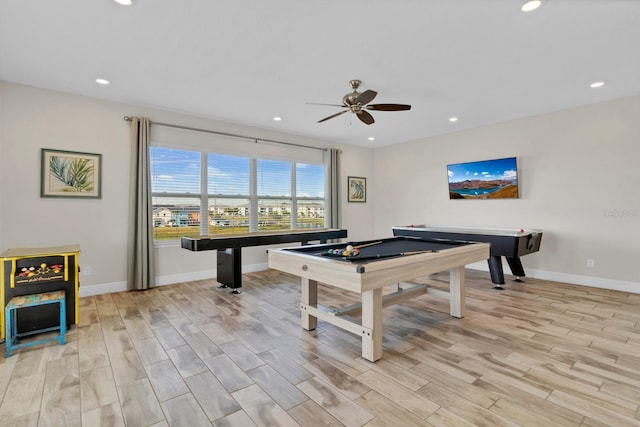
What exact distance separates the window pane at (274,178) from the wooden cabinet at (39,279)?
3141 millimetres

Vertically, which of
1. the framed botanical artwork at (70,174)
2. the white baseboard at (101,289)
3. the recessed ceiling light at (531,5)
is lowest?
the white baseboard at (101,289)

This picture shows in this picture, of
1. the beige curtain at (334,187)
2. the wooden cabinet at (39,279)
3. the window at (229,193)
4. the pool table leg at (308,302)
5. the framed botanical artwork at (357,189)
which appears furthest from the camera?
the framed botanical artwork at (357,189)

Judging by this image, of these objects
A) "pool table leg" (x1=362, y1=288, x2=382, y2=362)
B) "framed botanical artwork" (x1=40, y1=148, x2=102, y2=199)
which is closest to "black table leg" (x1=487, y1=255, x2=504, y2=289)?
"pool table leg" (x1=362, y1=288, x2=382, y2=362)

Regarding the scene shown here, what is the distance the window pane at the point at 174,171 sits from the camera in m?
4.52

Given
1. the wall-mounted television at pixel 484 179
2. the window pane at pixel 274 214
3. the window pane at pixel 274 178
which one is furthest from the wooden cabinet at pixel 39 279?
the wall-mounted television at pixel 484 179

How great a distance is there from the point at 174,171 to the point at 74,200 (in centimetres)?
131

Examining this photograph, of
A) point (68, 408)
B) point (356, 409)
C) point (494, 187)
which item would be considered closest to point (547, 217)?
point (494, 187)

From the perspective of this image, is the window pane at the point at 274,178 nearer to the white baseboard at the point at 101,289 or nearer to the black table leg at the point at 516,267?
the white baseboard at the point at 101,289

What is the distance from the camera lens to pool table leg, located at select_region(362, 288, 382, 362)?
226 cm

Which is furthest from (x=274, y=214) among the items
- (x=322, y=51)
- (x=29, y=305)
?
(x=29, y=305)

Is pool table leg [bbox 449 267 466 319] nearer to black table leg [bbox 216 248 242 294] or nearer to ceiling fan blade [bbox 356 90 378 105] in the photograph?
ceiling fan blade [bbox 356 90 378 105]

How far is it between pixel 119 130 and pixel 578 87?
19.8 ft

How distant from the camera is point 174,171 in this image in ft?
15.4

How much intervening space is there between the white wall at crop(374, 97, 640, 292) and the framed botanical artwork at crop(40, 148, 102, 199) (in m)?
5.88
